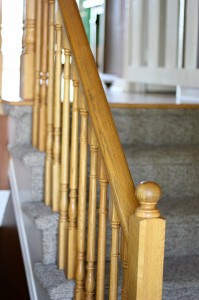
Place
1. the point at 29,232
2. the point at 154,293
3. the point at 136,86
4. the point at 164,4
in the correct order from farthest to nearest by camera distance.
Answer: the point at 136,86 → the point at 164,4 → the point at 29,232 → the point at 154,293

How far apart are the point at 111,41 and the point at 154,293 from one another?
4.01 meters

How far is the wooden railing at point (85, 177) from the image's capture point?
6.04ft

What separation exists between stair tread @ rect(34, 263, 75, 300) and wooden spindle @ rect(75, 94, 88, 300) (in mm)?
51

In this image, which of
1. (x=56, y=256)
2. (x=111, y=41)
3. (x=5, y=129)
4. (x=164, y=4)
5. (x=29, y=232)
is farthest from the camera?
(x=111, y=41)

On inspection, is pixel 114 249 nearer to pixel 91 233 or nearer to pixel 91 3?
pixel 91 233

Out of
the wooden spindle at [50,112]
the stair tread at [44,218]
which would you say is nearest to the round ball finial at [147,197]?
the stair tread at [44,218]

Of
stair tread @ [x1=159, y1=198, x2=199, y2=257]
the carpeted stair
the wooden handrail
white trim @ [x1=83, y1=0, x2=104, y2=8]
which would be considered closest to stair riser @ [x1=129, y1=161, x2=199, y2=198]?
the carpeted stair

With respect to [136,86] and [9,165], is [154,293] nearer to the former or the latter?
[9,165]

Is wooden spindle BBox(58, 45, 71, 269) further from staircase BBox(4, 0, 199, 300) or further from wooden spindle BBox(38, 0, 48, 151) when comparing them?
wooden spindle BBox(38, 0, 48, 151)

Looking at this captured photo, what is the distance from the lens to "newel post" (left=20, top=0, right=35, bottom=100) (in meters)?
2.87

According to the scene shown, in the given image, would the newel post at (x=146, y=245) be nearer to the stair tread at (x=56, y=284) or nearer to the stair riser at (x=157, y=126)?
the stair tread at (x=56, y=284)

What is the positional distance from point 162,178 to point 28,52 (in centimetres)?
84

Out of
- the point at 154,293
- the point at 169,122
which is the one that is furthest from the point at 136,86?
the point at 154,293

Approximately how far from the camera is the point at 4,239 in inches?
129
